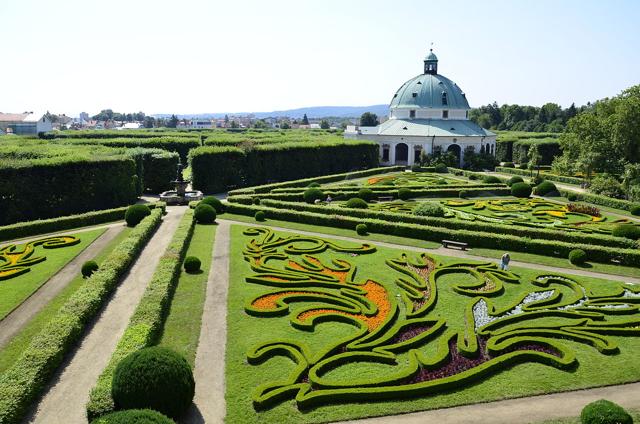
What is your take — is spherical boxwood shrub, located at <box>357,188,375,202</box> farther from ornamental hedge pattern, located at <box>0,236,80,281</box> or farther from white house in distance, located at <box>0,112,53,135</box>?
white house in distance, located at <box>0,112,53,135</box>

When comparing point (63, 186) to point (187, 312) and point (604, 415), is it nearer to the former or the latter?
point (187, 312)

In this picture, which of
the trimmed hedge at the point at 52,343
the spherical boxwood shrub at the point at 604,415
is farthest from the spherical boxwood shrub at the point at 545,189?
the spherical boxwood shrub at the point at 604,415

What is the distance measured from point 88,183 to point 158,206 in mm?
6905

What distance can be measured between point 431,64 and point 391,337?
8932cm

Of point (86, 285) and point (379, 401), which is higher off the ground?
point (86, 285)

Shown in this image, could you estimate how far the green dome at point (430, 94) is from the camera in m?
90.7

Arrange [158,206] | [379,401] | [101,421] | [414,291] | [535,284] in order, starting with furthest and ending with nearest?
[158,206] → [535,284] → [414,291] → [379,401] → [101,421]

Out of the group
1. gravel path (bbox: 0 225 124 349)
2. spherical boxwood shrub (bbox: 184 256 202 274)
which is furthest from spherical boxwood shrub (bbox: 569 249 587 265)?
gravel path (bbox: 0 225 124 349)

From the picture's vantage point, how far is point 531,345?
17.4 meters

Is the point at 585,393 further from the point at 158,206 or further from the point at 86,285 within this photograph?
the point at 158,206

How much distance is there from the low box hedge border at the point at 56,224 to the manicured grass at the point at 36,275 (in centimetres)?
180

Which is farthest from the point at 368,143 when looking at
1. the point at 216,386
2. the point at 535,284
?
the point at 216,386

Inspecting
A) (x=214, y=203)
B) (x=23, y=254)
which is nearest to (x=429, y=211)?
(x=214, y=203)

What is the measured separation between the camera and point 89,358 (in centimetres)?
1597
